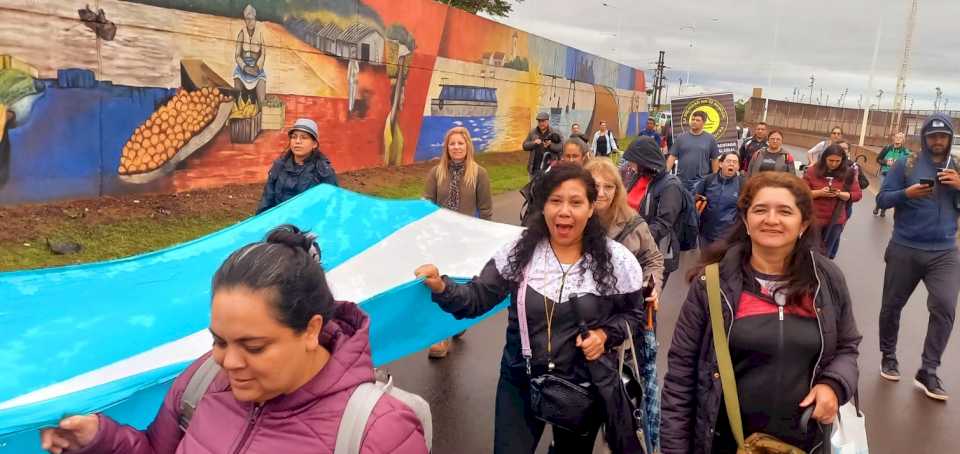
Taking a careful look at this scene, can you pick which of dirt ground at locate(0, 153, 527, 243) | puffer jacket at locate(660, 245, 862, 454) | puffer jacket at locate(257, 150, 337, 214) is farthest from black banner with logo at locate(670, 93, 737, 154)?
puffer jacket at locate(660, 245, 862, 454)

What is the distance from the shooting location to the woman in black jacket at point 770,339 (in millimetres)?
2438

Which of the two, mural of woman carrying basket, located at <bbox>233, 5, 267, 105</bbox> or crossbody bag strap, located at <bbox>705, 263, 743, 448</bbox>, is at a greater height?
mural of woman carrying basket, located at <bbox>233, 5, 267, 105</bbox>

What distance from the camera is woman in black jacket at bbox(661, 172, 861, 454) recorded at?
2.44m

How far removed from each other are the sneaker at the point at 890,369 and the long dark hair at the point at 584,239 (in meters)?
3.90

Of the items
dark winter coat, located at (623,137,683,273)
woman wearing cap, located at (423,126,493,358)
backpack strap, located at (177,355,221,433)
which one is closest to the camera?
backpack strap, located at (177,355,221,433)

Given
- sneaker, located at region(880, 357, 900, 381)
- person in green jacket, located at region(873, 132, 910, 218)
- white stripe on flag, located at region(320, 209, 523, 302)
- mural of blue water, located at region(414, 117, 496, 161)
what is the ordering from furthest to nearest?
mural of blue water, located at region(414, 117, 496, 161)
person in green jacket, located at region(873, 132, 910, 218)
sneaker, located at region(880, 357, 900, 381)
white stripe on flag, located at region(320, 209, 523, 302)

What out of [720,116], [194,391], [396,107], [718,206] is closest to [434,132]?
[396,107]

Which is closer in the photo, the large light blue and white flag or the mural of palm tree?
the large light blue and white flag

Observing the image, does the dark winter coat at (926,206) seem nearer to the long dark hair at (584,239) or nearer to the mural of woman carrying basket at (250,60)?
the long dark hair at (584,239)

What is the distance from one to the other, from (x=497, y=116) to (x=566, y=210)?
2100 centimetres

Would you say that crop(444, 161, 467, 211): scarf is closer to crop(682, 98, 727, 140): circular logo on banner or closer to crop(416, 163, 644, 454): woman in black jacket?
crop(416, 163, 644, 454): woman in black jacket

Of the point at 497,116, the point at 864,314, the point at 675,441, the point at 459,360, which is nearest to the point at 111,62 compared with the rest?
the point at 459,360

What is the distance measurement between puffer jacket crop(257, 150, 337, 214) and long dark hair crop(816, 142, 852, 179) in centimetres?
492

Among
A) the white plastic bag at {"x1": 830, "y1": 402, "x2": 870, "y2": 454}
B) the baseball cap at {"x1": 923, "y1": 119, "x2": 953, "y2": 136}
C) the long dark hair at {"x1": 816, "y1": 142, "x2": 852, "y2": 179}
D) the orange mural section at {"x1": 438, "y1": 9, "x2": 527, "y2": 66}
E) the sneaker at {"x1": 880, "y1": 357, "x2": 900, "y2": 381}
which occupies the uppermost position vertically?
the orange mural section at {"x1": 438, "y1": 9, "x2": 527, "y2": 66}
